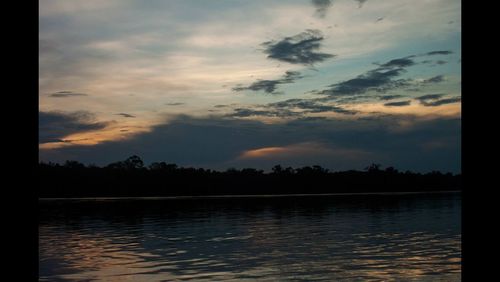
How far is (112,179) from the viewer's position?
182 meters

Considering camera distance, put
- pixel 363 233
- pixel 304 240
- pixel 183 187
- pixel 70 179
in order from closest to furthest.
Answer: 1. pixel 304 240
2. pixel 363 233
3. pixel 70 179
4. pixel 183 187

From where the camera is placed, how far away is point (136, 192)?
7131 inches

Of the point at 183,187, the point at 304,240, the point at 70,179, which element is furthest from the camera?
the point at 183,187

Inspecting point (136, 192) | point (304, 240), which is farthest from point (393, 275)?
point (136, 192)
